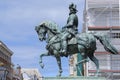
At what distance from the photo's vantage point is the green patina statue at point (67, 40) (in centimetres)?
2564

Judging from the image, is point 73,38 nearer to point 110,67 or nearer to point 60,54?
point 60,54

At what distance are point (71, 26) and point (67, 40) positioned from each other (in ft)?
2.27

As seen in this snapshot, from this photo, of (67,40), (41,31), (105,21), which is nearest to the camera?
(67,40)

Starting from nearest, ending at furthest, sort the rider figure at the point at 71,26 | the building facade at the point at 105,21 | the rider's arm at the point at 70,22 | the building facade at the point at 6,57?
the rider figure at the point at 71,26, the rider's arm at the point at 70,22, the building facade at the point at 105,21, the building facade at the point at 6,57

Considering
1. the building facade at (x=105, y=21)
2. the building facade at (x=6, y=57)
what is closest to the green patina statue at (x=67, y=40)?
the building facade at (x=105, y=21)

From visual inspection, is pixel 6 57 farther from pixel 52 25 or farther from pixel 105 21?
pixel 52 25

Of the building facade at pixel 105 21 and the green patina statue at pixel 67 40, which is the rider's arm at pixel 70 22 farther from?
the building facade at pixel 105 21

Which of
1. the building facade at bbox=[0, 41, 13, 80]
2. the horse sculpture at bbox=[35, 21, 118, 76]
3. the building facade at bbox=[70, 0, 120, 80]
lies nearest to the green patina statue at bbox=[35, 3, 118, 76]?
the horse sculpture at bbox=[35, 21, 118, 76]

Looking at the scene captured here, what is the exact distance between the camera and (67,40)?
25.8m

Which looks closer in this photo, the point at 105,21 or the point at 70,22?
the point at 70,22

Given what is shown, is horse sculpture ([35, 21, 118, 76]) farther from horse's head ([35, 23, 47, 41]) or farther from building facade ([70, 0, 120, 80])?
building facade ([70, 0, 120, 80])

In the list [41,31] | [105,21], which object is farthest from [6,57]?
[41,31]

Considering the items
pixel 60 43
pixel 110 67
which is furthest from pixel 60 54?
pixel 110 67

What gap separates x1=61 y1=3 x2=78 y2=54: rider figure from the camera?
25.6m
